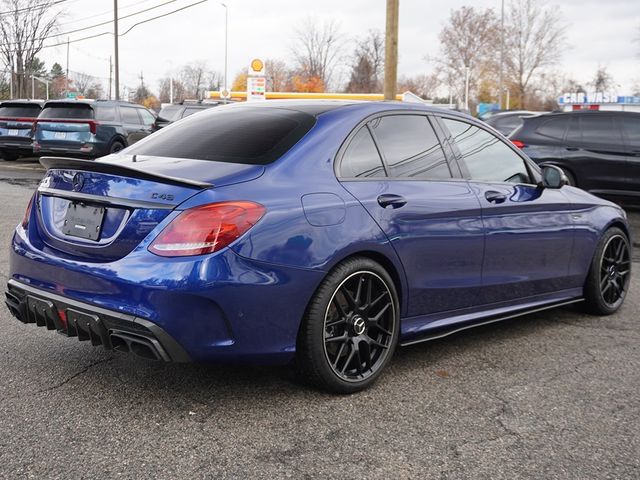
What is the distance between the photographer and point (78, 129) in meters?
17.1

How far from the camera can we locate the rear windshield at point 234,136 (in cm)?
383

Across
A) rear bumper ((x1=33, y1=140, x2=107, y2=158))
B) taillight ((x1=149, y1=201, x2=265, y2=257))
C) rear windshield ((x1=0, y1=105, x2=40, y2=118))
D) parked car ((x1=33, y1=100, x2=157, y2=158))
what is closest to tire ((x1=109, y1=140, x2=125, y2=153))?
parked car ((x1=33, y1=100, x2=157, y2=158))

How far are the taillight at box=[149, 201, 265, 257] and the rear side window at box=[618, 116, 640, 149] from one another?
10.2m

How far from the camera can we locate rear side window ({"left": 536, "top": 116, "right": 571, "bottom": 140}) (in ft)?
40.4

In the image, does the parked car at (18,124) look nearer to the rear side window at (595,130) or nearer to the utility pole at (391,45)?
the utility pole at (391,45)

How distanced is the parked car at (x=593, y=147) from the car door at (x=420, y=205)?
8106 millimetres

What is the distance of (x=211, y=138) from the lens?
4141mm

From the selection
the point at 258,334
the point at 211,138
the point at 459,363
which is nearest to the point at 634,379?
the point at 459,363

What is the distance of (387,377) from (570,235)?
1967 millimetres

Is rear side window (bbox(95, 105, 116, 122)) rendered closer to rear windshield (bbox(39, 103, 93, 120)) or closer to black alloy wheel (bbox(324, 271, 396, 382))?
rear windshield (bbox(39, 103, 93, 120))

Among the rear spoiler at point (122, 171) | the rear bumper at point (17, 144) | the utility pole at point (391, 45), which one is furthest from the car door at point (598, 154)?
the rear bumper at point (17, 144)

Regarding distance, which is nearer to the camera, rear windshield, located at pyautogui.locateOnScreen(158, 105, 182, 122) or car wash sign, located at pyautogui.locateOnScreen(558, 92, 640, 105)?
rear windshield, located at pyautogui.locateOnScreen(158, 105, 182, 122)

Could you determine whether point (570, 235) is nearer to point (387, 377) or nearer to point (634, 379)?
point (634, 379)

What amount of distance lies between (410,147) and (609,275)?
2.38 m
